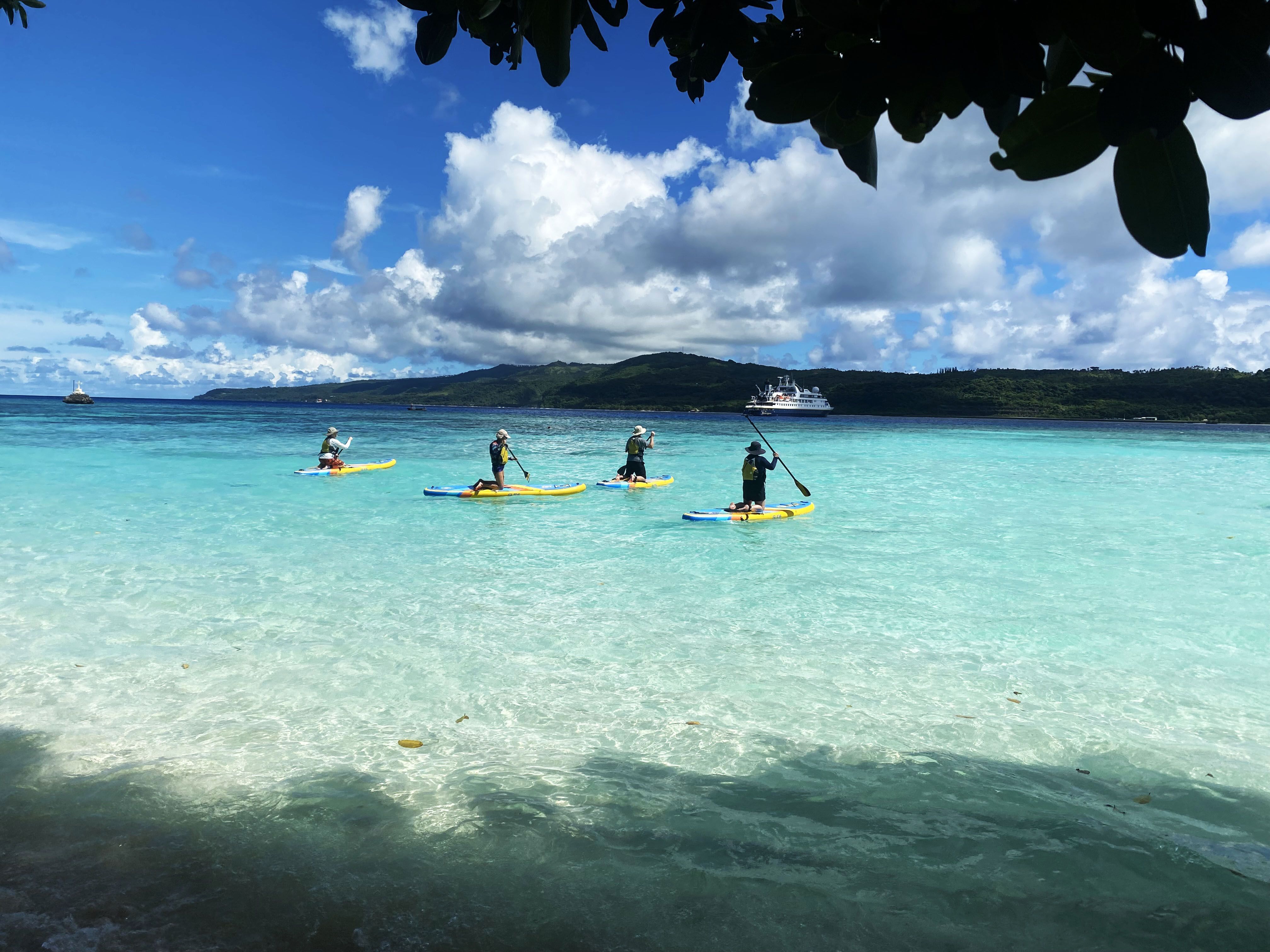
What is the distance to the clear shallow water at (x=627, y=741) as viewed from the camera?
3822mm

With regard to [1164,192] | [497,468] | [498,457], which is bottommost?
[497,468]

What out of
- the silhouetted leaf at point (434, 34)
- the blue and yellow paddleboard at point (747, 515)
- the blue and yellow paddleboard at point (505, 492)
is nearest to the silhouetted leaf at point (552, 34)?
the silhouetted leaf at point (434, 34)

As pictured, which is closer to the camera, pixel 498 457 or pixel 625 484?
pixel 498 457

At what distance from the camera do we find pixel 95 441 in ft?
151

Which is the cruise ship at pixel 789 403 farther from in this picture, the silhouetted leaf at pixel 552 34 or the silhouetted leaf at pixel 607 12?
the silhouetted leaf at pixel 552 34

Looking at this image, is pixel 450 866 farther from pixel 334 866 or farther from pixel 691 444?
pixel 691 444

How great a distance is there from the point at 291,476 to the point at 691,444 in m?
35.0

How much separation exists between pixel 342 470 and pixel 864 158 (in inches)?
1085

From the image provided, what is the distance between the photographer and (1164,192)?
118 centimetres

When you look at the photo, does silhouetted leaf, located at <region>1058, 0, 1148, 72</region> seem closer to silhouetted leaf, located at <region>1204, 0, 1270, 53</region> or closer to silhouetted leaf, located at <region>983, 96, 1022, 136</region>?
silhouetted leaf, located at <region>1204, 0, 1270, 53</region>

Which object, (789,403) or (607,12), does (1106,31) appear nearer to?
(607,12)

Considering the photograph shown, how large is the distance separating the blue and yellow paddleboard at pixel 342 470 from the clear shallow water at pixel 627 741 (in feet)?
35.3

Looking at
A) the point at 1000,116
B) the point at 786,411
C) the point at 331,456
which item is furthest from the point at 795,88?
the point at 786,411

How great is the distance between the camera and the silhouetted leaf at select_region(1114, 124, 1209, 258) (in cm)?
117
